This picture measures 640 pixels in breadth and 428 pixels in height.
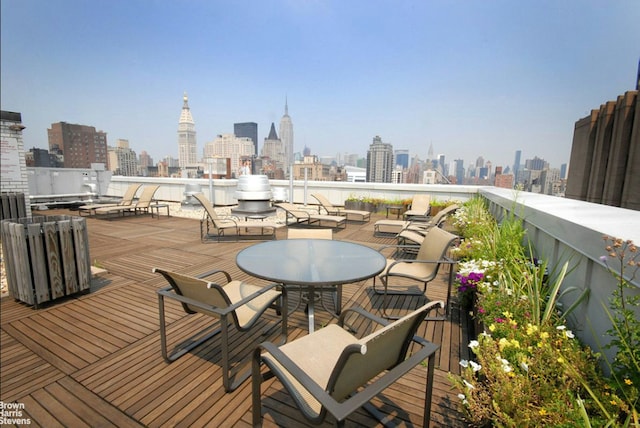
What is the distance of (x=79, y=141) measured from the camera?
34.2 meters

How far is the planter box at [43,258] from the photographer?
2.97 m

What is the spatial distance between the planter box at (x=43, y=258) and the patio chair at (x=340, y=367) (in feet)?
10.0

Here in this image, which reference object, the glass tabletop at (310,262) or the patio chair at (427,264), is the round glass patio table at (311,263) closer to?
the glass tabletop at (310,262)

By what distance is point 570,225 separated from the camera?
181 cm

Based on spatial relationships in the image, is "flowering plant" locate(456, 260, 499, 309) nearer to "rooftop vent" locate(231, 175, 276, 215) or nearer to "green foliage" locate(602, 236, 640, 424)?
"green foliage" locate(602, 236, 640, 424)

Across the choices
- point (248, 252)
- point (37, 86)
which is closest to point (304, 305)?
point (248, 252)

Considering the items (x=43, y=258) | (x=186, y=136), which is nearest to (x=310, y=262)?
(x=43, y=258)

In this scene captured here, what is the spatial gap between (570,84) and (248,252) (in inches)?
2147

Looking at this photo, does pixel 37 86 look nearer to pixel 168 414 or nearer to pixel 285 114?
pixel 168 414

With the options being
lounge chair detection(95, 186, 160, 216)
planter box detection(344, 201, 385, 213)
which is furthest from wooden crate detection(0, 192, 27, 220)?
planter box detection(344, 201, 385, 213)

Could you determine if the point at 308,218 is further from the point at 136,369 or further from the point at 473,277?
the point at 136,369

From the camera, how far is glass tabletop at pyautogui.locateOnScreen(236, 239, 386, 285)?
7.17 ft

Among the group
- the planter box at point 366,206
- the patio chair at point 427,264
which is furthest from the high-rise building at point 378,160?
the patio chair at point 427,264

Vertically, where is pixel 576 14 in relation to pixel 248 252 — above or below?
above
